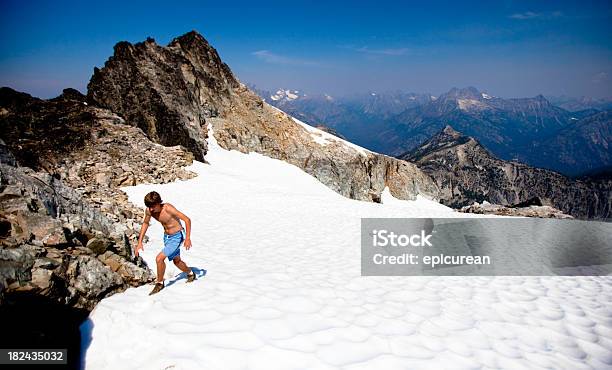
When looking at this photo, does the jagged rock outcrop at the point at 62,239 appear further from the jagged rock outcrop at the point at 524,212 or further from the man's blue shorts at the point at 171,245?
the jagged rock outcrop at the point at 524,212

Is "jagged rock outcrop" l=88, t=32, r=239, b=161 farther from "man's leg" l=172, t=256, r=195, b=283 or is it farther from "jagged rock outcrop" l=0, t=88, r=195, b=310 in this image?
"man's leg" l=172, t=256, r=195, b=283

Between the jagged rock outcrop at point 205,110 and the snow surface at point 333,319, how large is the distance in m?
29.8

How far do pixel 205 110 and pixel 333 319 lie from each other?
47271 millimetres

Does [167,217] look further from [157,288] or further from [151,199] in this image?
[157,288]

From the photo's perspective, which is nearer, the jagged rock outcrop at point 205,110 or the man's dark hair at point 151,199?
the man's dark hair at point 151,199

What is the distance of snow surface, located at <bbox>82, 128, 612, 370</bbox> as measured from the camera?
5.18 m

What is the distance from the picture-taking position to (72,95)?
3284 cm

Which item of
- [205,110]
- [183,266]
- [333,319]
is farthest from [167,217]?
A: [205,110]

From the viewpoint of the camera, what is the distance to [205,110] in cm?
4900

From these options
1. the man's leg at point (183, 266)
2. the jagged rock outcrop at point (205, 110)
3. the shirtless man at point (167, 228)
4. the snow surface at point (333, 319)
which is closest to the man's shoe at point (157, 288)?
the shirtless man at point (167, 228)

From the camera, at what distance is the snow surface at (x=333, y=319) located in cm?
518

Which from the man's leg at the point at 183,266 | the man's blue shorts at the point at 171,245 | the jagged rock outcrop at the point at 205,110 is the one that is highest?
the jagged rock outcrop at the point at 205,110

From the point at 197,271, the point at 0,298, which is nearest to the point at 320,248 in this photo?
the point at 197,271

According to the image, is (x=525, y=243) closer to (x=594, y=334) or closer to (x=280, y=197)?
(x=594, y=334)
